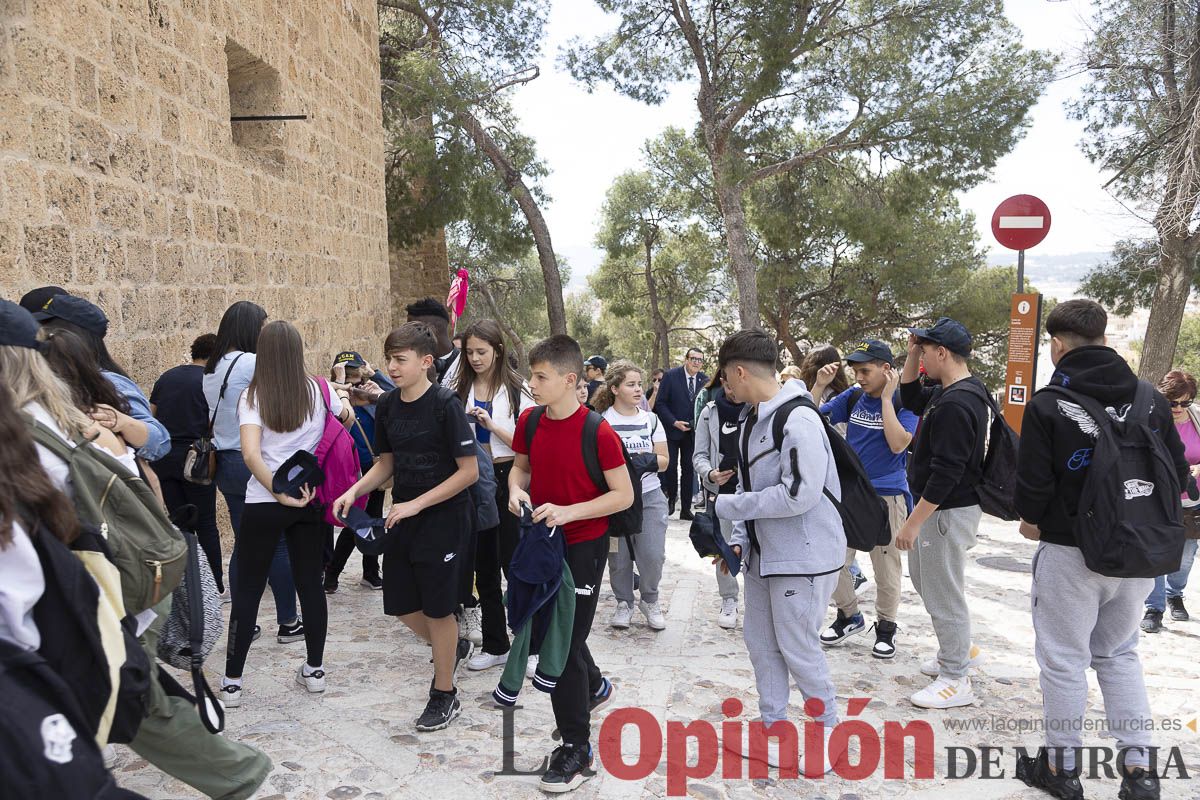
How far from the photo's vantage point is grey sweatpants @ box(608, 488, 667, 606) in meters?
4.91

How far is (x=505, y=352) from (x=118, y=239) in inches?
97.4

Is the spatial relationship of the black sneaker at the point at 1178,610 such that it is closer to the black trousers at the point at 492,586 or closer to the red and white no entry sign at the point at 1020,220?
the red and white no entry sign at the point at 1020,220

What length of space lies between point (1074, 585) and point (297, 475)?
121 inches

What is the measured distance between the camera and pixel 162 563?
93.0 inches

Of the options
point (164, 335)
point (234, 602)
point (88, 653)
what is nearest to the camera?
point (88, 653)

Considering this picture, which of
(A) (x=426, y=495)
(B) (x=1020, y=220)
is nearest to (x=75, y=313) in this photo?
(A) (x=426, y=495)

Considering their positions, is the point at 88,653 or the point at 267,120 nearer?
the point at 88,653

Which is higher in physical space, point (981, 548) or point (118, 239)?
point (118, 239)

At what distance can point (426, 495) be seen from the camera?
341cm

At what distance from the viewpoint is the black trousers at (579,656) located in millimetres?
3117

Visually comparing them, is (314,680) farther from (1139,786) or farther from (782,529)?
(1139,786)

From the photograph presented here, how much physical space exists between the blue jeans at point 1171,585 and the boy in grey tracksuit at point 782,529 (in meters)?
2.74

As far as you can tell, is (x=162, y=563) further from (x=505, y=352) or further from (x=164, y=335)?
(x=164, y=335)

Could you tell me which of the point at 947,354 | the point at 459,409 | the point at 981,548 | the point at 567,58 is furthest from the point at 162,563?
the point at 567,58
